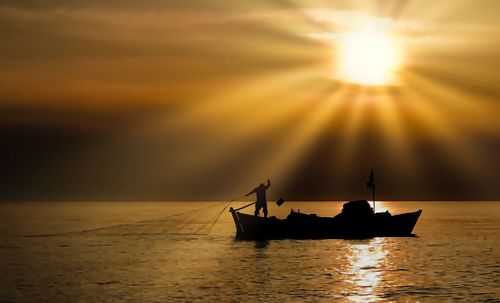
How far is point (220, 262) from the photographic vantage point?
183 ft

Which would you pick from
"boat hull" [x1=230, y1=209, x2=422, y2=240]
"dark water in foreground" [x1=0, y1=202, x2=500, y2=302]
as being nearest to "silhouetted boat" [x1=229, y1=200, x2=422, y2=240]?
"boat hull" [x1=230, y1=209, x2=422, y2=240]

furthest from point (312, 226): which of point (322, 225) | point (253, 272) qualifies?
point (253, 272)

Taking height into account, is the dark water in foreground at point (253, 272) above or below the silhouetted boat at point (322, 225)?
below

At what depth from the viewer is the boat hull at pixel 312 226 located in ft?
229

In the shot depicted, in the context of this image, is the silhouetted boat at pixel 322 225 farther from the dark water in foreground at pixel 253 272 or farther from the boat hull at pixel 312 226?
the dark water in foreground at pixel 253 272

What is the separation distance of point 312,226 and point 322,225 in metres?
0.95

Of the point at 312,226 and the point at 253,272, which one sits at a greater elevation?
the point at 312,226

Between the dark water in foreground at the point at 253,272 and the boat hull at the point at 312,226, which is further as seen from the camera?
the boat hull at the point at 312,226

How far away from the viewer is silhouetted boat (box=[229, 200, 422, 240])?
6975 centimetres

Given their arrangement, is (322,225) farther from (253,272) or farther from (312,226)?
(253,272)

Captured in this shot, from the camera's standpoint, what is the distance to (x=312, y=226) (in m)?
71.4

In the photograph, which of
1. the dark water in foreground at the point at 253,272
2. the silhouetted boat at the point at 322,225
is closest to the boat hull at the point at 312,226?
the silhouetted boat at the point at 322,225

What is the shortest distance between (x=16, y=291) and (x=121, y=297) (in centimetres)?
745

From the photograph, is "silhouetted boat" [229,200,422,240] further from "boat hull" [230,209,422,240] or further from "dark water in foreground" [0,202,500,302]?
"dark water in foreground" [0,202,500,302]
